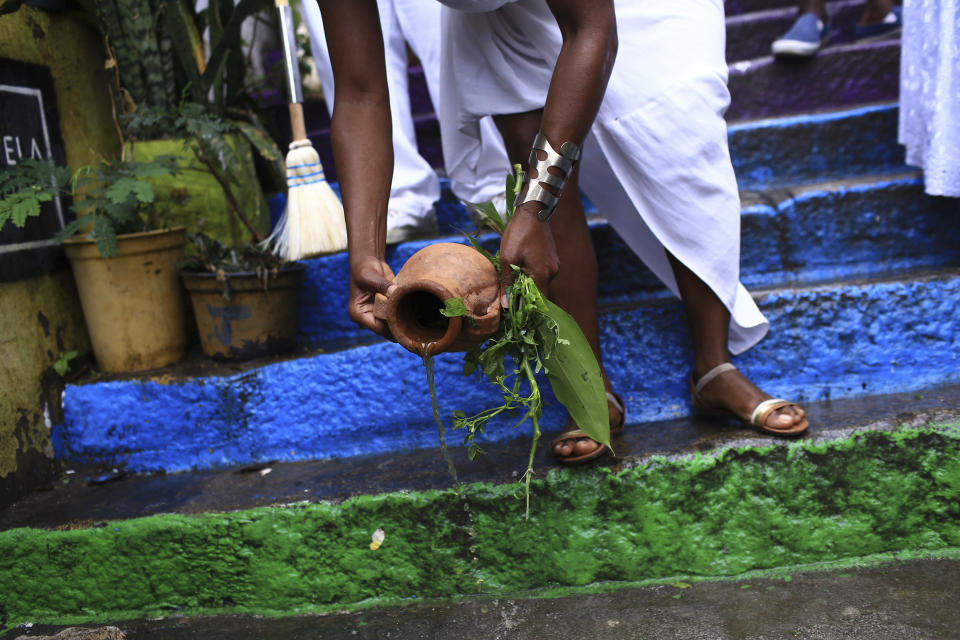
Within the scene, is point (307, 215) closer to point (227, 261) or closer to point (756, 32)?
point (227, 261)

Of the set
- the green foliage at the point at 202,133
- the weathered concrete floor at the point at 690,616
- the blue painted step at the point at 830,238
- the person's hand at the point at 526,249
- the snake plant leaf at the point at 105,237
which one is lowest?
the weathered concrete floor at the point at 690,616

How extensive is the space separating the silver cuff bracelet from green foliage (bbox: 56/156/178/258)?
128cm

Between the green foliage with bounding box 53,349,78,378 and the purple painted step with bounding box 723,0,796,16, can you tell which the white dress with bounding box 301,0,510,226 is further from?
the purple painted step with bounding box 723,0,796,16

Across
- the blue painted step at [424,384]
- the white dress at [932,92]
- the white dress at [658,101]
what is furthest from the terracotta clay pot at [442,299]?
the white dress at [932,92]

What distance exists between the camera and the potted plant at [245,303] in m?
2.29

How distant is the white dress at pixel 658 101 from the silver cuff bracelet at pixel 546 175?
1.33 ft

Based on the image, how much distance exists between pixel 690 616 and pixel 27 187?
6.81 feet

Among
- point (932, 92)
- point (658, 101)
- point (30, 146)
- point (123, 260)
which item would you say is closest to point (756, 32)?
point (932, 92)

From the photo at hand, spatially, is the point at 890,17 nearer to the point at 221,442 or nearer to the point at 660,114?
the point at 660,114

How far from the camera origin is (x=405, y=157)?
2693 millimetres

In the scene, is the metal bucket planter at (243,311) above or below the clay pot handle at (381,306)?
below

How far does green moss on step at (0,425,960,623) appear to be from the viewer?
1630mm

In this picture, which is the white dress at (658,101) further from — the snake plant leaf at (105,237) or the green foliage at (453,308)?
the snake plant leaf at (105,237)

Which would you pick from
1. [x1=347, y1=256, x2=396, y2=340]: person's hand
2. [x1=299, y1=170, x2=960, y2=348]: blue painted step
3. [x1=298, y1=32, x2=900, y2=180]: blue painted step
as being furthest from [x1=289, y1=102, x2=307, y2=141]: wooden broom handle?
[x1=298, y1=32, x2=900, y2=180]: blue painted step
